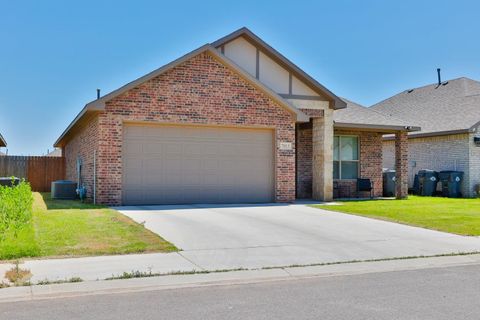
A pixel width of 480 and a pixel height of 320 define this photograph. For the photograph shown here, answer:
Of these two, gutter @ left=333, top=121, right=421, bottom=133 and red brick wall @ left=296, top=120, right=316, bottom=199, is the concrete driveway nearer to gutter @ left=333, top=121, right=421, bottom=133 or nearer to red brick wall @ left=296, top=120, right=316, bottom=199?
red brick wall @ left=296, top=120, right=316, bottom=199

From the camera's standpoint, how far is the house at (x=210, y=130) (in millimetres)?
16438

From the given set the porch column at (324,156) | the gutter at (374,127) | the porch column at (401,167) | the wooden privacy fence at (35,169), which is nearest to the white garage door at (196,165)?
the porch column at (324,156)

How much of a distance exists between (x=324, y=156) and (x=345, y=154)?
3.00 meters

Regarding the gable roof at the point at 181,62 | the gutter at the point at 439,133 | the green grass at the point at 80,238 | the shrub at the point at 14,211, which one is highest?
the gable roof at the point at 181,62

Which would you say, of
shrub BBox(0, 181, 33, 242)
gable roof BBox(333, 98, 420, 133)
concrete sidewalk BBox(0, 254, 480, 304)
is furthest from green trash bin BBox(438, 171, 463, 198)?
shrub BBox(0, 181, 33, 242)

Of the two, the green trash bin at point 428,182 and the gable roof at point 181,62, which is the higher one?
the gable roof at point 181,62

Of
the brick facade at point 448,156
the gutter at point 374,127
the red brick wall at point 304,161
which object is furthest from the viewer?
the brick facade at point 448,156

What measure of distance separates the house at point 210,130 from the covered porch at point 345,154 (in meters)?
0.09

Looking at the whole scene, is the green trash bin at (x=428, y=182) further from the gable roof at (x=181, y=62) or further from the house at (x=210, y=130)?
the gable roof at (x=181, y=62)

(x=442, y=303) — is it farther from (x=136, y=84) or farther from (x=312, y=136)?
(x=312, y=136)

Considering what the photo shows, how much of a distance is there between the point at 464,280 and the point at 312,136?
1452cm

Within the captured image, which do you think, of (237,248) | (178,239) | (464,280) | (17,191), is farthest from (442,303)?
(17,191)

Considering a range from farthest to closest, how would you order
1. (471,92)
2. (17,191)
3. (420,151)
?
(471,92), (420,151), (17,191)

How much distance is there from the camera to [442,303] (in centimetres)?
590
